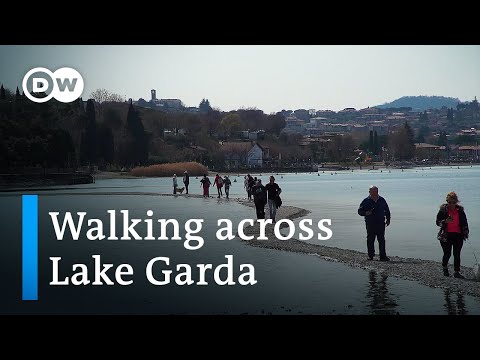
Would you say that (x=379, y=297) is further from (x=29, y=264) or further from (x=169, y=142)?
(x=169, y=142)

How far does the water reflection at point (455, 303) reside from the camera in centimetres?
918

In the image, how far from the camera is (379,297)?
405 inches

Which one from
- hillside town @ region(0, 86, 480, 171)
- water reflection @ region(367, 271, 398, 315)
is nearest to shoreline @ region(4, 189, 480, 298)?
water reflection @ region(367, 271, 398, 315)

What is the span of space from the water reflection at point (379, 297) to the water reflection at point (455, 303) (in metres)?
0.69

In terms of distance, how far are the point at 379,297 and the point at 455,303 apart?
108cm

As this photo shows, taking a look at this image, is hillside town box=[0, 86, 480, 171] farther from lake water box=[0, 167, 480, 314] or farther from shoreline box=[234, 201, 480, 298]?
shoreline box=[234, 201, 480, 298]

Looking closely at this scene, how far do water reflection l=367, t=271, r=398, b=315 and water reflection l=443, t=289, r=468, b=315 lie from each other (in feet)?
2.28

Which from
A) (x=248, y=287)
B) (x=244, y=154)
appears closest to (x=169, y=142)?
(x=244, y=154)

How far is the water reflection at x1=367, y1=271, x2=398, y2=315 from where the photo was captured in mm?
9395

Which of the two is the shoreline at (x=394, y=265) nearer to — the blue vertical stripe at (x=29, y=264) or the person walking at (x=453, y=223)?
the person walking at (x=453, y=223)

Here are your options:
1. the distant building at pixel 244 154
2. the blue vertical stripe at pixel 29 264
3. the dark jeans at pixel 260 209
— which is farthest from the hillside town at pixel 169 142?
the dark jeans at pixel 260 209

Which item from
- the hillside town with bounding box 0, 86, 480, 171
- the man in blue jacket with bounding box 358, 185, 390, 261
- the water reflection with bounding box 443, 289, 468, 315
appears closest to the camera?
the water reflection with bounding box 443, 289, 468, 315

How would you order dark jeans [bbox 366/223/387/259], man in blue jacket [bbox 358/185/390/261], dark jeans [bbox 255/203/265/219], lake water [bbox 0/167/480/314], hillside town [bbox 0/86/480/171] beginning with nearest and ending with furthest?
lake water [bbox 0/167/480/314], man in blue jacket [bbox 358/185/390/261], dark jeans [bbox 366/223/387/259], dark jeans [bbox 255/203/265/219], hillside town [bbox 0/86/480/171]
